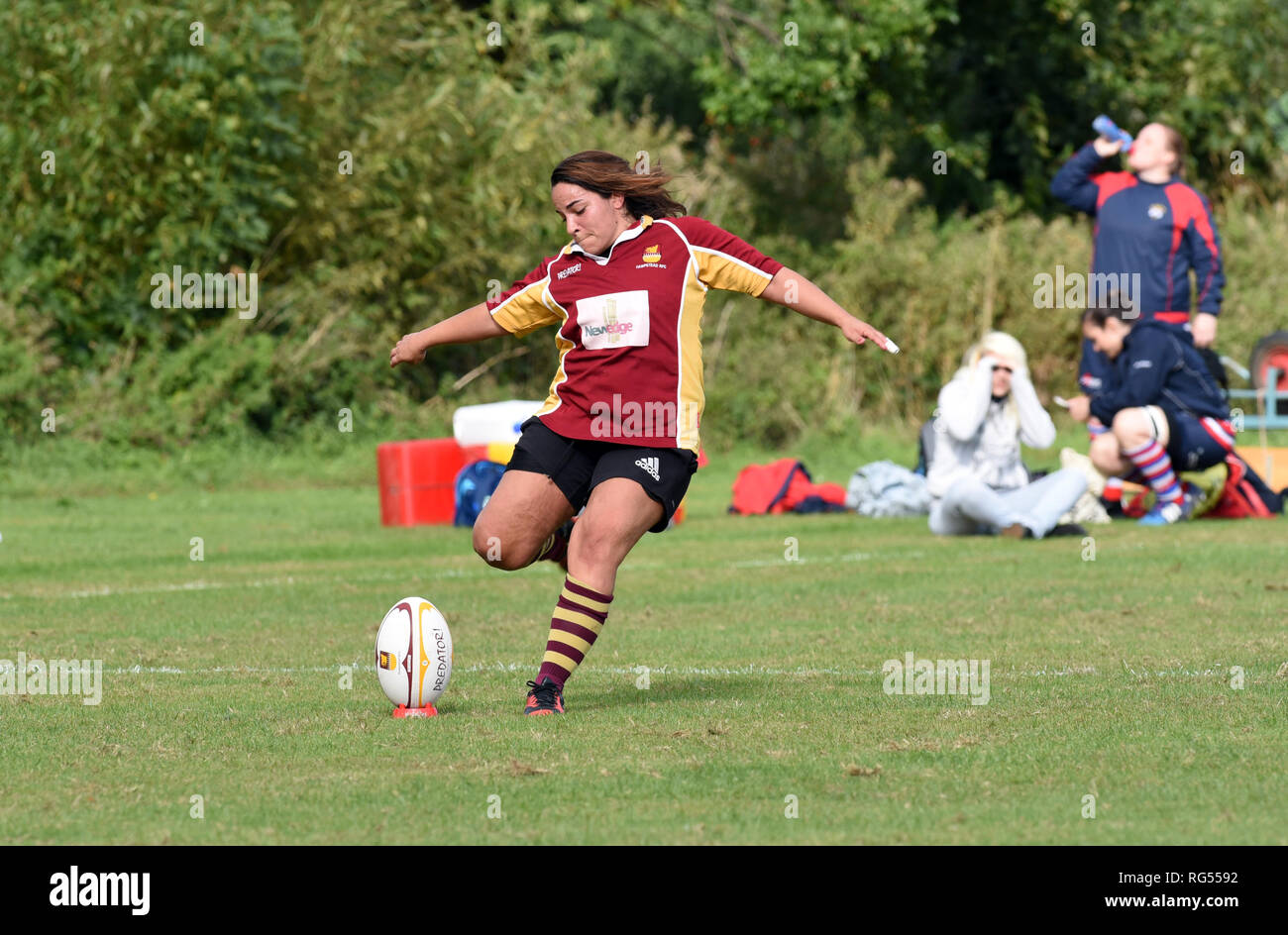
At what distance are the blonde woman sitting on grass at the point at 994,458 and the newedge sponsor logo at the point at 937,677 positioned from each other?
5.72 m

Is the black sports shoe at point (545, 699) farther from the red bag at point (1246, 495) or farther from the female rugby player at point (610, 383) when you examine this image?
the red bag at point (1246, 495)

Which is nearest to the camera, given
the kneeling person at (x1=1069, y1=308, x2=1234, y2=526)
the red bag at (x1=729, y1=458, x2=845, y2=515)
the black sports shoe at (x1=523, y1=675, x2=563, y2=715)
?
the black sports shoe at (x1=523, y1=675, x2=563, y2=715)

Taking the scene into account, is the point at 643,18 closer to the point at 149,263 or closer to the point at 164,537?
the point at 149,263

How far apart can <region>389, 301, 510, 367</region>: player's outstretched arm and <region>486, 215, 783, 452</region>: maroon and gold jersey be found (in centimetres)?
21

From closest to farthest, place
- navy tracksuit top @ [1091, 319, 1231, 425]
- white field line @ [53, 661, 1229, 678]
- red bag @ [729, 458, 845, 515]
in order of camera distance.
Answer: white field line @ [53, 661, 1229, 678]
navy tracksuit top @ [1091, 319, 1231, 425]
red bag @ [729, 458, 845, 515]

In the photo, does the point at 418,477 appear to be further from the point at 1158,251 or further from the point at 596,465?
the point at 596,465

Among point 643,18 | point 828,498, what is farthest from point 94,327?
point 643,18

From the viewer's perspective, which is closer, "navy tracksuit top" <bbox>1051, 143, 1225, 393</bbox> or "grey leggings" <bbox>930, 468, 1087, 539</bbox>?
"grey leggings" <bbox>930, 468, 1087, 539</bbox>

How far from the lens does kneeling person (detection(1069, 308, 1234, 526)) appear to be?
47.7ft

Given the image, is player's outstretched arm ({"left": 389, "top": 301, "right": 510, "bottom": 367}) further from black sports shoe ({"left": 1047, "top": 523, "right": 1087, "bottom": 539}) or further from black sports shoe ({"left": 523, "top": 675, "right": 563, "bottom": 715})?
black sports shoe ({"left": 1047, "top": 523, "right": 1087, "bottom": 539})

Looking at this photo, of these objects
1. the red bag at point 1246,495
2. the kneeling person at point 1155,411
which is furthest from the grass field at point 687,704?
the red bag at point 1246,495

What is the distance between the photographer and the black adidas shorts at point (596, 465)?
6.92m

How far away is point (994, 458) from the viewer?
1409 centimetres
